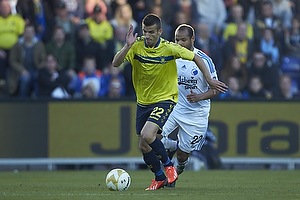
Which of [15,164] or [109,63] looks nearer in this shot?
[15,164]

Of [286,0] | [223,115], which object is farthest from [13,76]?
[286,0]

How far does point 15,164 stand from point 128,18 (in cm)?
483

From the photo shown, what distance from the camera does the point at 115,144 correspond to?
14203 mm

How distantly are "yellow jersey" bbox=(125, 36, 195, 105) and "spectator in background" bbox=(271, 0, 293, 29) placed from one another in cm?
991

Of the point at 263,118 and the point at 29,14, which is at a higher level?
the point at 29,14

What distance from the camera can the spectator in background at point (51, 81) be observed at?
48.0 ft

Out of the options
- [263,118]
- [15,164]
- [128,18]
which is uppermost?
[128,18]

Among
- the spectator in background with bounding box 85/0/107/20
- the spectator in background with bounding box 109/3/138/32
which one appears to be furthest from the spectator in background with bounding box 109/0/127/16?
the spectator in background with bounding box 85/0/107/20

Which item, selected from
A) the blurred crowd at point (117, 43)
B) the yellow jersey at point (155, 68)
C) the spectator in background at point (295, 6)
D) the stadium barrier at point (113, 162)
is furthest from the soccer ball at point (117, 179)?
the spectator in background at point (295, 6)

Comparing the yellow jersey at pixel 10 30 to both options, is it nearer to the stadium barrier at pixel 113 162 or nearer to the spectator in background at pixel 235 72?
the stadium barrier at pixel 113 162

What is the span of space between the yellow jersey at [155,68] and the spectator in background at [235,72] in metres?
7.06

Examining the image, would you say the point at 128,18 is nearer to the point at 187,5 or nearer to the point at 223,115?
the point at 187,5

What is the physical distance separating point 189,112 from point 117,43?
20.9 ft

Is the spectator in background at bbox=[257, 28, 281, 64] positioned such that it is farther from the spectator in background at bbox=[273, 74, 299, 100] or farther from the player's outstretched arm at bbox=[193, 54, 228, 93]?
the player's outstretched arm at bbox=[193, 54, 228, 93]
